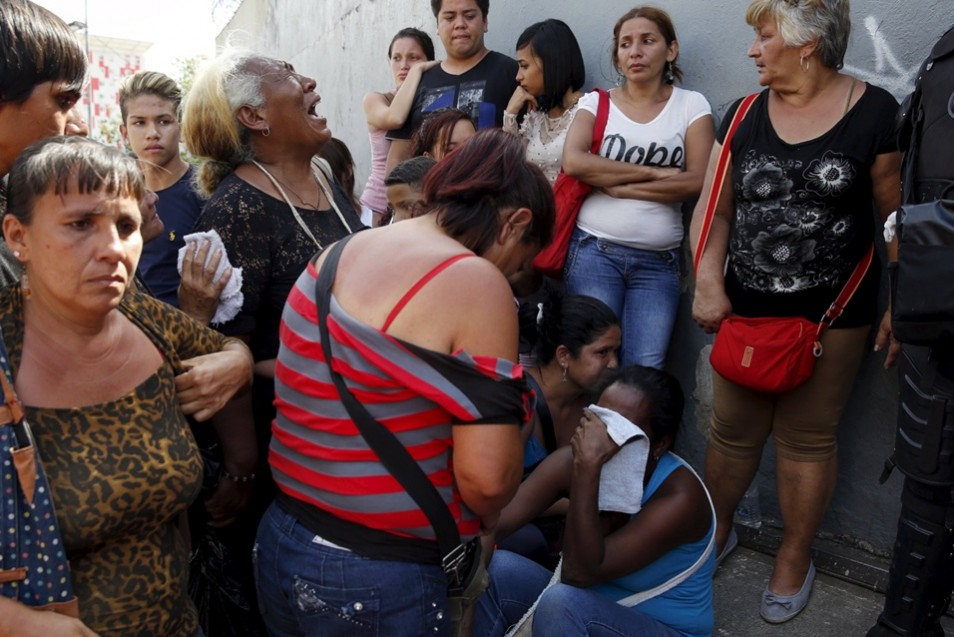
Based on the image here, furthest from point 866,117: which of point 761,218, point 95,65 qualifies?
point 95,65

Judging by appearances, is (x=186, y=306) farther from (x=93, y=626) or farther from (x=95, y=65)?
(x=95, y=65)

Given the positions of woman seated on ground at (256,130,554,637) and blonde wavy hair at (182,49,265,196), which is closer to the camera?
woman seated on ground at (256,130,554,637)

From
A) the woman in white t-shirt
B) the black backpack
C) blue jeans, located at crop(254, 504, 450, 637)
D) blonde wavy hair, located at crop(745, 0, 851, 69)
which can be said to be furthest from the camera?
the woman in white t-shirt

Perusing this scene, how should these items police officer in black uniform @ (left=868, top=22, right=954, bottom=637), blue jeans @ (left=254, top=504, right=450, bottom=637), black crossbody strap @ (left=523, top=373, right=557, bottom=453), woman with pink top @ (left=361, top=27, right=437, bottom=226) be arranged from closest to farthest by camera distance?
blue jeans @ (left=254, top=504, right=450, bottom=637) → police officer in black uniform @ (left=868, top=22, right=954, bottom=637) → black crossbody strap @ (left=523, top=373, right=557, bottom=453) → woman with pink top @ (left=361, top=27, right=437, bottom=226)

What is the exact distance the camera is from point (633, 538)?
8.16ft

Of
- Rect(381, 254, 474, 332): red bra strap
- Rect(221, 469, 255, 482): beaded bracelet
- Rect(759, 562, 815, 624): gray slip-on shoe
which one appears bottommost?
Rect(759, 562, 815, 624): gray slip-on shoe

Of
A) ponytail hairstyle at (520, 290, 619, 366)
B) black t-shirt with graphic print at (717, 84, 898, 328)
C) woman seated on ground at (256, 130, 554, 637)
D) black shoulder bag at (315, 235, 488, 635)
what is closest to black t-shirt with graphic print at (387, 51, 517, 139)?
ponytail hairstyle at (520, 290, 619, 366)

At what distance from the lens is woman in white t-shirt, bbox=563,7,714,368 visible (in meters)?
3.73

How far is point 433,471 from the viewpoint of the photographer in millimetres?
1788

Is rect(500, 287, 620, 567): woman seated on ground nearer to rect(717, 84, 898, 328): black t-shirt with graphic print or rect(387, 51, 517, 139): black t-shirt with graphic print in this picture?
rect(717, 84, 898, 328): black t-shirt with graphic print

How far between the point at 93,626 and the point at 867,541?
297 centimetres

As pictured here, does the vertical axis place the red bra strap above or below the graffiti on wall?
below

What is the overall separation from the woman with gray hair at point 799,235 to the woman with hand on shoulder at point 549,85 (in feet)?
3.26

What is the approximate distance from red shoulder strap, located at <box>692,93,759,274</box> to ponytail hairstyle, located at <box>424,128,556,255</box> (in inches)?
61.0
